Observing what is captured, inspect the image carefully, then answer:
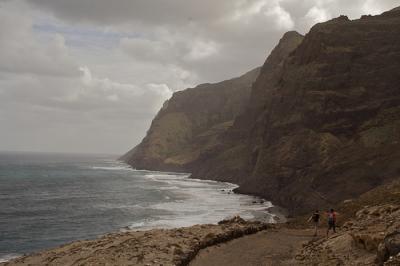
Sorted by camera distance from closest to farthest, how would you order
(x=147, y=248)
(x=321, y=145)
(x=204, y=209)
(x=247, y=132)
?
(x=147, y=248) → (x=204, y=209) → (x=321, y=145) → (x=247, y=132)

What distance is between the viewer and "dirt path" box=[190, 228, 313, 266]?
27938 mm

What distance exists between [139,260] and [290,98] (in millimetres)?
90310

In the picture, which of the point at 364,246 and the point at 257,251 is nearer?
the point at 364,246

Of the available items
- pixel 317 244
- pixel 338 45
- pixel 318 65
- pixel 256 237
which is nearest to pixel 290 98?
pixel 318 65

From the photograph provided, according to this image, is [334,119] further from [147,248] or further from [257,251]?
[147,248]

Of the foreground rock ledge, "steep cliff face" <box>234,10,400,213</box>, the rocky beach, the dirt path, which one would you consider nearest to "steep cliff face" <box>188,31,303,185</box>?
the rocky beach

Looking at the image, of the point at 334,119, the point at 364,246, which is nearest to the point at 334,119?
the point at 334,119

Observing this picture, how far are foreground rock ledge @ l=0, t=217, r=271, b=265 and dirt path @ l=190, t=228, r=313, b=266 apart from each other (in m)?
0.77

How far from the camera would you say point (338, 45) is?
108625mm

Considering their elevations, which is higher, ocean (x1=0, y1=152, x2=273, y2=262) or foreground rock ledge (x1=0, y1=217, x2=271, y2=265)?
foreground rock ledge (x1=0, y1=217, x2=271, y2=265)

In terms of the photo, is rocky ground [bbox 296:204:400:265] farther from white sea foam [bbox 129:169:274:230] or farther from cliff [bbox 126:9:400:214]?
cliff [bbox 126:9:400:214]

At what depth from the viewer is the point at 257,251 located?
3064cm

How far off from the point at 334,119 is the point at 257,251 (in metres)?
73.9

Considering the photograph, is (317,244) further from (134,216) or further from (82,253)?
(134,216)
